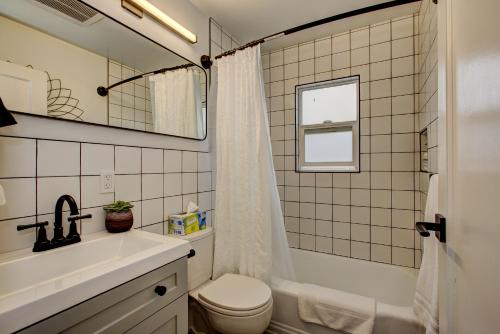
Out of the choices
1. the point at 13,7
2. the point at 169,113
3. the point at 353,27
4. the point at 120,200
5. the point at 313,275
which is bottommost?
the point at 313,275

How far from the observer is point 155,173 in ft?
4.81

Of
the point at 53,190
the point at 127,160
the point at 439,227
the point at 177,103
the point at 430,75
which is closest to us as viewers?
the point at 439,227

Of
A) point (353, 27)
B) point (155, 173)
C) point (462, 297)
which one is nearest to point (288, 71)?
point (353, 27)

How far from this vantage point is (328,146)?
2359mm

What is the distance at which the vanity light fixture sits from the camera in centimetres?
132

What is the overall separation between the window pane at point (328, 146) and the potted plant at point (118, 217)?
Result: 1.78 metres

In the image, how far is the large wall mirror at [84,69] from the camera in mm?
916

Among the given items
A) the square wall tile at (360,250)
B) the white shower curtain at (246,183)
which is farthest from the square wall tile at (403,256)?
the white shower curtain at (246,183)

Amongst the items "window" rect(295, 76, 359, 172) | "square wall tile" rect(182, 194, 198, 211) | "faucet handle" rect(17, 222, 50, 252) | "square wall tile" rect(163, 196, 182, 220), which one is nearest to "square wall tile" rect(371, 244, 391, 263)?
"window" rect(295, 76, 359, 172)

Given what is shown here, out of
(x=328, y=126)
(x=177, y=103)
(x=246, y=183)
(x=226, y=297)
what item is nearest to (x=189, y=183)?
(x=246, y=183)

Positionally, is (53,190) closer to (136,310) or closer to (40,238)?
(40,238)

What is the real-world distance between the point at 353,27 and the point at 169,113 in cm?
184

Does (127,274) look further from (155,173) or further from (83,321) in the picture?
(155,173)

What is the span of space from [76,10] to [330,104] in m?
2.09
